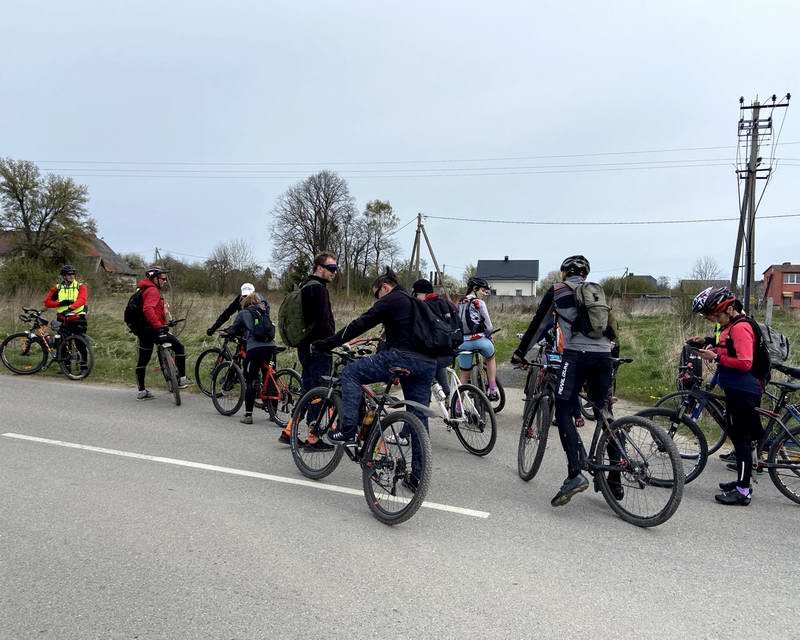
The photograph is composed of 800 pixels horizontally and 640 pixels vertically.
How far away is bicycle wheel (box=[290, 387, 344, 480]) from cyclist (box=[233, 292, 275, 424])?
1828 millimetres

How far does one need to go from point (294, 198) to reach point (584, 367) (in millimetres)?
56336

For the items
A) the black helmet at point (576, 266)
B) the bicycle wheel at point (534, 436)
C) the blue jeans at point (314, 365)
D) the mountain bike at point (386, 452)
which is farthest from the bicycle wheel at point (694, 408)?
the blue jeans at point (314, 365)

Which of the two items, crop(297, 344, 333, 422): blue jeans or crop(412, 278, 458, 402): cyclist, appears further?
crop(297, 344, 333, 422): blue jeans

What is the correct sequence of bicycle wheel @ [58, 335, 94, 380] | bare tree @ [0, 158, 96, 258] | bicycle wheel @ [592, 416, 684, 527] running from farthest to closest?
bare tree @ [0, 158, 96, 258] < bicycle wheel @ [58, 335, 94, 380] < bicycle wheel @ [592, 416, 684, 527]

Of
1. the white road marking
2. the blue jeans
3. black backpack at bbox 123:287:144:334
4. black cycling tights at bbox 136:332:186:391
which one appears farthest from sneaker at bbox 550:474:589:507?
black backpack at bbox 123:287:144:334

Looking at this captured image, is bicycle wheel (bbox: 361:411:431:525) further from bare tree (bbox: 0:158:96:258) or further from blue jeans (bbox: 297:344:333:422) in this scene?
bare tree (bbox: 0:158:96:258)

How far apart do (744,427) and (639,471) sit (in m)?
1.10

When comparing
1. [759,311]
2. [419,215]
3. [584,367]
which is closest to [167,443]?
[584,367]

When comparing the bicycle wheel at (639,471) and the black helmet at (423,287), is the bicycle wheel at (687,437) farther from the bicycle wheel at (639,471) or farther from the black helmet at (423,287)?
the black helmet at (423,287)

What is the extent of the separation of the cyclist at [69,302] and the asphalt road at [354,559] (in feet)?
17.8

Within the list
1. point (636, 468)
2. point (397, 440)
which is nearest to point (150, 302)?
point (397, 440)

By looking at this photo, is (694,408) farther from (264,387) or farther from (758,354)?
(264,387)

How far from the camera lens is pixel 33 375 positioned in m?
10.4

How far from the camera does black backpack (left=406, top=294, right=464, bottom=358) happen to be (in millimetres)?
4305
